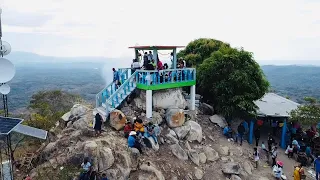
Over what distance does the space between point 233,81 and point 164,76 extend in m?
4.76

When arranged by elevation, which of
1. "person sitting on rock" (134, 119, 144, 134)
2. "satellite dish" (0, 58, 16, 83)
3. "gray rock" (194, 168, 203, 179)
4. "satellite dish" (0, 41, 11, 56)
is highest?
"satellite dish" (0, 41, 11, 56)

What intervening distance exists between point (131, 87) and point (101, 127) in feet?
8.99

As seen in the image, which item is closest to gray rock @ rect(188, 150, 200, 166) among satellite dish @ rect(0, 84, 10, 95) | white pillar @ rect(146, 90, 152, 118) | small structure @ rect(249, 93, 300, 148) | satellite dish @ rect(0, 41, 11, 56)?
white pillar @ rect(146, 90, 152, 118)

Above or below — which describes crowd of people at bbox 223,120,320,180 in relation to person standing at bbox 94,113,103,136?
below

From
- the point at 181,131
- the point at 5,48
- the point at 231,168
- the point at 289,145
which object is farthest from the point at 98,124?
the point at 289,145

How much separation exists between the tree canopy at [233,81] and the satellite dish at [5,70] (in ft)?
37.9

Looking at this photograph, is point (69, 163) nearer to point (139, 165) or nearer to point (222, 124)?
point (139, 165)

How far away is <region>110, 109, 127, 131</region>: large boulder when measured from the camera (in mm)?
14258

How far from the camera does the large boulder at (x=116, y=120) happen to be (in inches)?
561

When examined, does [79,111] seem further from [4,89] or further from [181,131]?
[181,131]

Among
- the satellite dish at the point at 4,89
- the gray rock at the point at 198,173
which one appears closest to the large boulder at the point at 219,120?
the gray rock at the point at 198,173

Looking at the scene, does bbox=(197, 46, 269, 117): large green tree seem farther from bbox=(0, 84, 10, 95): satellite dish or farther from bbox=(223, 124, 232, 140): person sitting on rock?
bbox=(0, 84, 10, 95): satellite dish

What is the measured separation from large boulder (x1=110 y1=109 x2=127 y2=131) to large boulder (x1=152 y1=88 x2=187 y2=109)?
7.28 ft

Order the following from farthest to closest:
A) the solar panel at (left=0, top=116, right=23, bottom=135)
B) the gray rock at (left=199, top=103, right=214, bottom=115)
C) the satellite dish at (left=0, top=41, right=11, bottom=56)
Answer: the gray rock at (left=199, top=103, right=214, bottom=115) < the satellite dish at (left=0, top=41, right=11, bottom=56) < the solar panel at (left=0, top=116, right=23, bottom=135)
